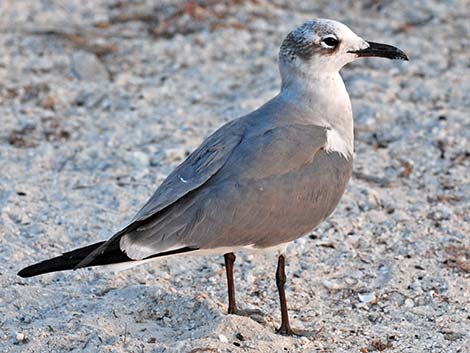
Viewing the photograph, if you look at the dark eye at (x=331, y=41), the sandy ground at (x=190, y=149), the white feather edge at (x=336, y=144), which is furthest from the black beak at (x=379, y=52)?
the sandy ground at (x=190, y=149)

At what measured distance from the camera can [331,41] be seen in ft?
17.7

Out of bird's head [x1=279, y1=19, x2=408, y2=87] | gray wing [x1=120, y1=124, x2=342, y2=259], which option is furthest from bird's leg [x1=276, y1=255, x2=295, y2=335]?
bird's head [x1=279, y1=19, x2=408, y2=87]

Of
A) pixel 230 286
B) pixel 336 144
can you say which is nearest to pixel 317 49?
pixel 336 144

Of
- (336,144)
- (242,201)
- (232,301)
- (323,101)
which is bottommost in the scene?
(232,301)

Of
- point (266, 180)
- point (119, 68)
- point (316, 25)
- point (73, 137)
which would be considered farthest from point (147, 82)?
point (266, 180)

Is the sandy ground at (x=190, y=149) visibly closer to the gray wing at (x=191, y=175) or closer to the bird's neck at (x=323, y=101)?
the gray wing at (x=191, y=175)

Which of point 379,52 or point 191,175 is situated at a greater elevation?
point 379,52

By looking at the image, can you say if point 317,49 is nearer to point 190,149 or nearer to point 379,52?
point 379,52

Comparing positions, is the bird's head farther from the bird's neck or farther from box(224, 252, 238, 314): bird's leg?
box(224, 252, 238, 314): bird's leg

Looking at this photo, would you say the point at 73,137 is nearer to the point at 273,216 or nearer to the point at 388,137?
the point at 388,137

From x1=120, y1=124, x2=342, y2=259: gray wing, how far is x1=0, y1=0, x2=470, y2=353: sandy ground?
46 centimetres

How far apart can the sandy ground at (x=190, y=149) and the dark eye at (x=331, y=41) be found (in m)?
1.34

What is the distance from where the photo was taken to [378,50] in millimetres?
5461

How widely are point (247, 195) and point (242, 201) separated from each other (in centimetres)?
4
